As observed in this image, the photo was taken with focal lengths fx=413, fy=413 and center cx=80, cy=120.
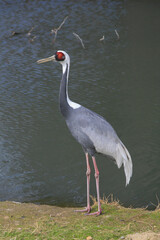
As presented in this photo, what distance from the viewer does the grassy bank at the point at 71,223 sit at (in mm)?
5191

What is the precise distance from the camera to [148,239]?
4797 millimetres

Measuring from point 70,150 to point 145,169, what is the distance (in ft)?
6.17

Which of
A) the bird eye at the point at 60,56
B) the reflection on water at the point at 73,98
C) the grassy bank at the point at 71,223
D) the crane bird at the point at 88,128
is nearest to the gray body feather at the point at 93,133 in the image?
the crane bird at the point at 88,128

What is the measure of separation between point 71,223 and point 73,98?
24.3 ft

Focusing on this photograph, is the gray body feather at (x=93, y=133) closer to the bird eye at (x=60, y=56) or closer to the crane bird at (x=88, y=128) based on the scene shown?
the crane bird at (x=88, y=128)

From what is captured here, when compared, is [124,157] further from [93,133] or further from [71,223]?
[71,223]

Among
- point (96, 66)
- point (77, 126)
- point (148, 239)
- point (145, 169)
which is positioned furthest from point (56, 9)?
point (148, 239)

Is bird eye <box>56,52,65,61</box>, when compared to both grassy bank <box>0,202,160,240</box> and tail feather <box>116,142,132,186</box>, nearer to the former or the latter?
tail feather <box>116,142,132,186</box>

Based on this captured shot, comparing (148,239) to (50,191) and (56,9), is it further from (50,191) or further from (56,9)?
(56,9)

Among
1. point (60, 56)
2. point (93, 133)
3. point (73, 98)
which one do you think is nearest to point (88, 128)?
point (93, 133)

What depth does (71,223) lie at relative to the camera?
5.71 meters

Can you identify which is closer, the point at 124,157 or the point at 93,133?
the point at 93,133

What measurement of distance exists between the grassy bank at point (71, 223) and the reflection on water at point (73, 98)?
5.00 ft

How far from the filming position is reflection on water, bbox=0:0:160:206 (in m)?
8.56
